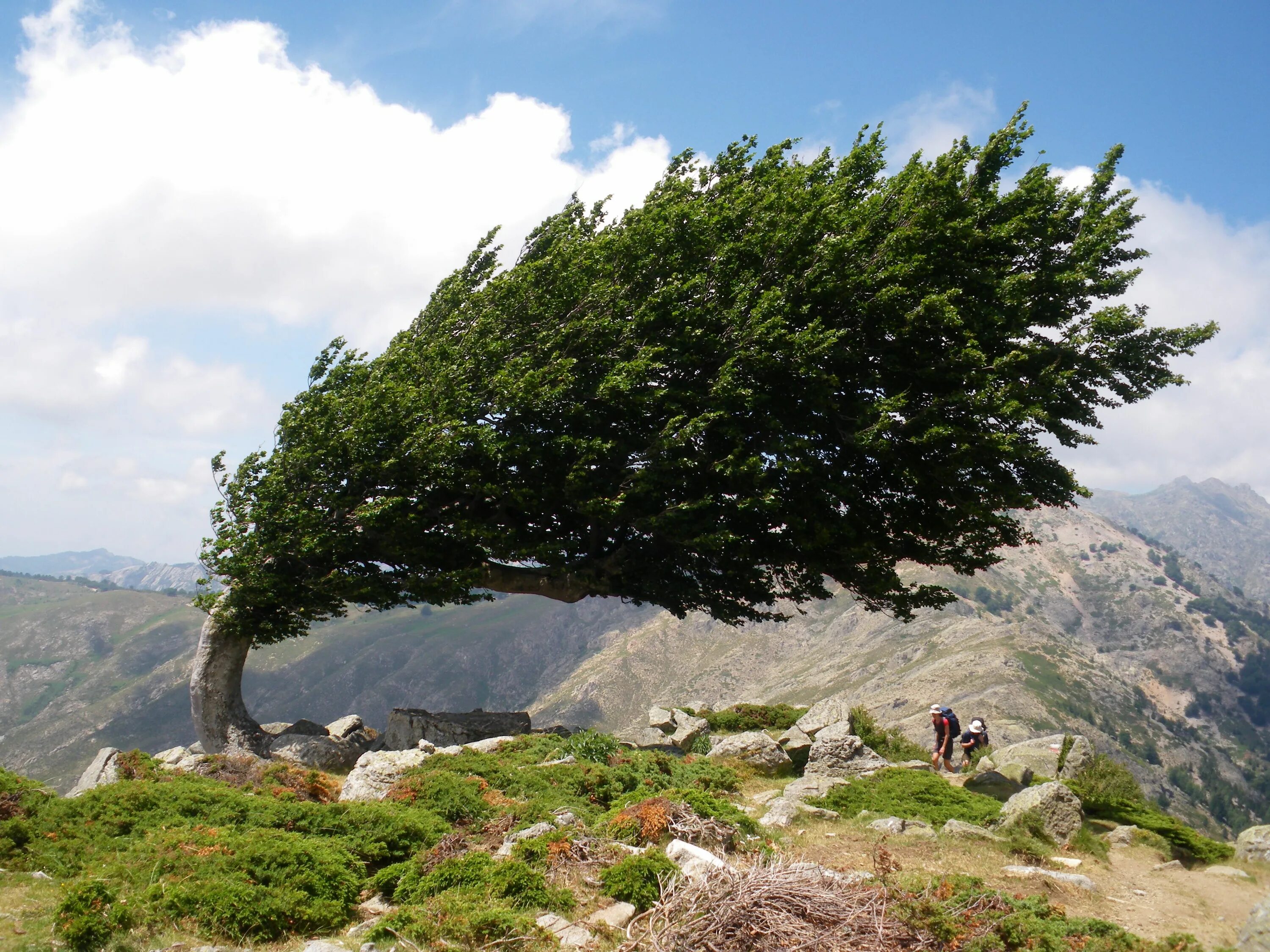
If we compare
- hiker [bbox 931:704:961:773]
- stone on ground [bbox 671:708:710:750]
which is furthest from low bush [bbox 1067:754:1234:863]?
stone on ground [bbox 671:708:710:750]

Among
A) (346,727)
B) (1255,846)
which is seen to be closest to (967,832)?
(1255,846)

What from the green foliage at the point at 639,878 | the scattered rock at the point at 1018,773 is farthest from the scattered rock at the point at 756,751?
the green foliage at the point at 639,878

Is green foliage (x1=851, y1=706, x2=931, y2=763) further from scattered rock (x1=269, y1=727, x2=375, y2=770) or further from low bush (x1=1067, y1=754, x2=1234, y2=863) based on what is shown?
scattered rock (x1=269, y1=727, x2=375, y2=770)

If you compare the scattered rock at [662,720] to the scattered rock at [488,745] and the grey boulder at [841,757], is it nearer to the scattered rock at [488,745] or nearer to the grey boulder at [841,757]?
the scattered rock at [488,745]

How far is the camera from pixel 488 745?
19.3 metres

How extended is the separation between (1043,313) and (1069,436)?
3.25 m

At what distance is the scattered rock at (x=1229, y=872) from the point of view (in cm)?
1269

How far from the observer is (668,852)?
1023cm

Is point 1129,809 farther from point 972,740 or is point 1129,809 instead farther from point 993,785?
point 972,740

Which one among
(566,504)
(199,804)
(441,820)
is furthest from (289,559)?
(441,820)

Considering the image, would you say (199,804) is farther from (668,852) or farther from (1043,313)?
(1043,313)

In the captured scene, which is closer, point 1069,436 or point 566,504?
point 1069,436

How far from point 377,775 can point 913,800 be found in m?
10.4

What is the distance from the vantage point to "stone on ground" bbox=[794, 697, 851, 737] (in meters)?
22.1
